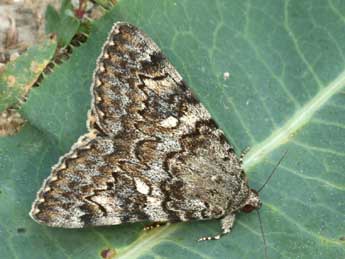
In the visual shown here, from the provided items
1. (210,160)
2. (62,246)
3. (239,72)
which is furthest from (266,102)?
(62,246)

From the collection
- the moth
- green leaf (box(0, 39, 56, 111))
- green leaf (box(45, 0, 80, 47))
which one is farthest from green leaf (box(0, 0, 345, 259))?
green leaf (box(45, 0, 80, 47))

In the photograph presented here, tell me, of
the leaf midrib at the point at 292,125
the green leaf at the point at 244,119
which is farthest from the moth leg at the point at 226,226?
the leaf midrib at the point at 292,125

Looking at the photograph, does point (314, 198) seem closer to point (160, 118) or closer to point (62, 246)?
point (160, 118)

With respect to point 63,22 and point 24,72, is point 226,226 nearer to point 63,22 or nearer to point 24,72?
point 24,72

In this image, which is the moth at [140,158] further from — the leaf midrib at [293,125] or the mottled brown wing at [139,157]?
the leaf midrib at [293,125]

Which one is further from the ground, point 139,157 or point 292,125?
point 292,125

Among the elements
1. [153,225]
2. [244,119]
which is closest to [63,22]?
[244,119]
